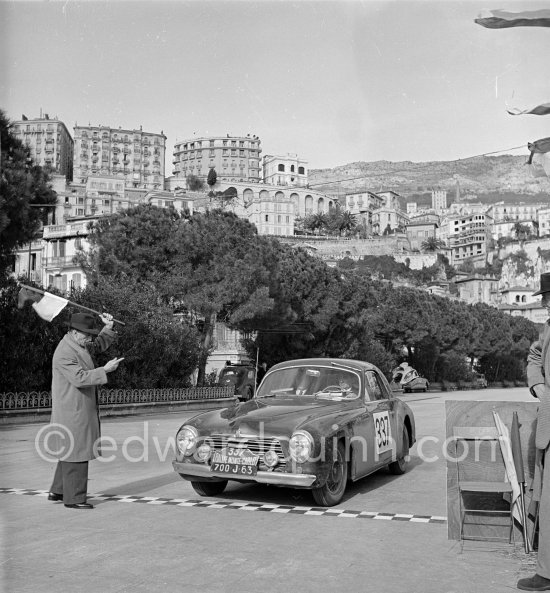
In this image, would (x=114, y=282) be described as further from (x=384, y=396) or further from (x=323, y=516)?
(x=323, y=516)

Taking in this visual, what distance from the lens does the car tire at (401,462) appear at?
10234 millimetres

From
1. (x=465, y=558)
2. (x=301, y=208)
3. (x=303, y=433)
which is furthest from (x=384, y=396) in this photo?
(x=301, y=208)

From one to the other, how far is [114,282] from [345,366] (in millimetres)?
17932

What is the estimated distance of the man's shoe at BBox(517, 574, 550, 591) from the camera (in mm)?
4820

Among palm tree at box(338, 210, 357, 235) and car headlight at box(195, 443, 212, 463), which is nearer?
car headlight at box(195, 443, 212, 463)

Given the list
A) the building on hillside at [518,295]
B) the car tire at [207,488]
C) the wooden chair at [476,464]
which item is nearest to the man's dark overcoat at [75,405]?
the car tire at [207,488]

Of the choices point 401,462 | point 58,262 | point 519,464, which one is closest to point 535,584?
point 519,464

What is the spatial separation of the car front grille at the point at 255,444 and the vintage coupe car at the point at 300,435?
0.01 m

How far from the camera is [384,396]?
10.1m

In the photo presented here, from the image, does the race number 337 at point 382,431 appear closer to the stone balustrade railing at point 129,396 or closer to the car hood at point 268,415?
the car hood at point 268,415

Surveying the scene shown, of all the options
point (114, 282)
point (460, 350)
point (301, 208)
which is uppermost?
point (301, 208)

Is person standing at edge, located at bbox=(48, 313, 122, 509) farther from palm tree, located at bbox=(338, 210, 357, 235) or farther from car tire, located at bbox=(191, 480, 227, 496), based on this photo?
palm tree, located at bbox=(338, 210, 357, 235)

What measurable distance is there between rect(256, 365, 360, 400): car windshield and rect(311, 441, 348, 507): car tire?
1.33 metres

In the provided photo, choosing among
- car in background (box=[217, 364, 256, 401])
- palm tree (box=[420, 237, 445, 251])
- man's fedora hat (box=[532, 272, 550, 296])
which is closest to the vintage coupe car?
man's fedora hat (box=[532, 272, 550, 296])
